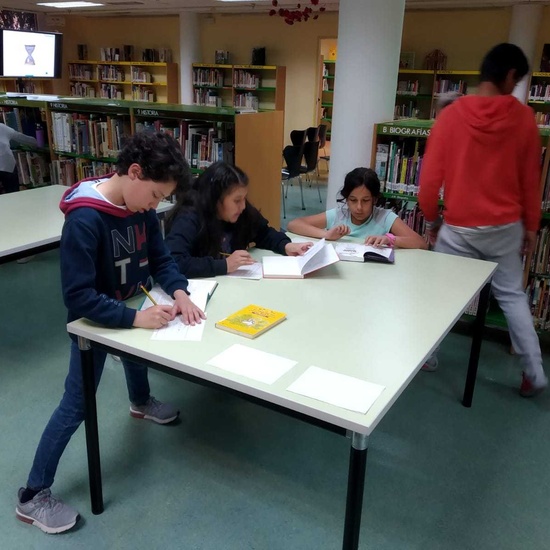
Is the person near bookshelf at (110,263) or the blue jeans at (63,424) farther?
the blue jeans at (63,424)

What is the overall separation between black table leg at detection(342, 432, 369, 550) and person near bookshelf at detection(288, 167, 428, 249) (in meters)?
1.37

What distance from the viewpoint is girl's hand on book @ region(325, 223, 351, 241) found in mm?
2523

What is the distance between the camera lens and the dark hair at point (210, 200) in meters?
2.10

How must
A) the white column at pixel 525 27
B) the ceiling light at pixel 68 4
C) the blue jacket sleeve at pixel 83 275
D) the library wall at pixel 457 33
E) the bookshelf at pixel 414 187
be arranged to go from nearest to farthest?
the blue jacket sleeve at pixel 83 275 → the bookshelf at pixel 414 187 → the white column at pixel 525 27 → the library wall at pixel 457 33 → the ceiling light at pixel 68 4

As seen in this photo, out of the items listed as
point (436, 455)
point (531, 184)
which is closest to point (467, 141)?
point (531, 184)

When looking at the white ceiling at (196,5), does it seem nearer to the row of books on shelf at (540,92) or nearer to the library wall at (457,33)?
the library wall at (457,33)

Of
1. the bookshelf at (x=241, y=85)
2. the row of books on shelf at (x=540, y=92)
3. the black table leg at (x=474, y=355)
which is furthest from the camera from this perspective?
the bookshelf at (x=241, y=85)

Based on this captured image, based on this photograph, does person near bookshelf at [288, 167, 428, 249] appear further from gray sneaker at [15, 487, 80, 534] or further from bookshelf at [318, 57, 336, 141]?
bookshelf at [318, 57, 336, 141]

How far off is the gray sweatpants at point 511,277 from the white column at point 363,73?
3.89ft

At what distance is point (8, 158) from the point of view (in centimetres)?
396

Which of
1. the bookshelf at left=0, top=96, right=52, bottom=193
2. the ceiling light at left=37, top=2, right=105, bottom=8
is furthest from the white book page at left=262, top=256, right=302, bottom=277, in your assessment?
the ceiling light at left=37, top=2, right=105, bottom=8

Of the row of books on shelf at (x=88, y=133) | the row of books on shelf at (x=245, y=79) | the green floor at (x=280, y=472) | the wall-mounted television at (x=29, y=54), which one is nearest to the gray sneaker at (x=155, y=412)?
the green floor at (x=280, y=472)

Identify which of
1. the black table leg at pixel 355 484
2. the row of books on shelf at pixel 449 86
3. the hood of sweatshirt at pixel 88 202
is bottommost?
the black table leg at pixel 355 484

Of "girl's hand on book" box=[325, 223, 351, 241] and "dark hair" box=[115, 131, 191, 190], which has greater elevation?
"dark hair" box=[115, 131, 191, 190]
